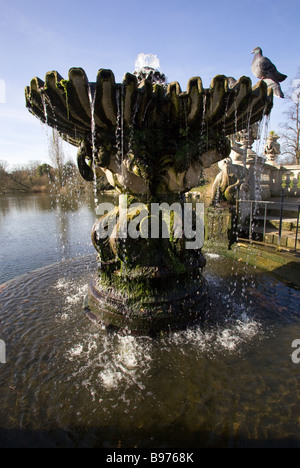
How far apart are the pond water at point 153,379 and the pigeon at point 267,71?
420 centimetres

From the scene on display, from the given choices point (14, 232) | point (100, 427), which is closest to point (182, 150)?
point (100, 427)

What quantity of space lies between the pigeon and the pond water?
4.20 meters

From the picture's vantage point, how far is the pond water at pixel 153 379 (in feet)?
6.04

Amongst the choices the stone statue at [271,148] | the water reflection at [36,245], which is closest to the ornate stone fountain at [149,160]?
the water reflection at [36,245]

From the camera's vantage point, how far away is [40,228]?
12094 mm

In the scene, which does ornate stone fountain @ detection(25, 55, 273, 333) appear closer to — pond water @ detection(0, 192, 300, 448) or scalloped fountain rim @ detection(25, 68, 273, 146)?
scalloped fountain rim @ detection(25, 68, 273, 146)

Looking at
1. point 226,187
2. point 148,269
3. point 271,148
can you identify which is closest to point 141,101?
point 148,269

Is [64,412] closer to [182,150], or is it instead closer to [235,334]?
[235,334]

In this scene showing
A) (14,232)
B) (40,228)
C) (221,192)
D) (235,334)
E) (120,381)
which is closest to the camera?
(120,381)

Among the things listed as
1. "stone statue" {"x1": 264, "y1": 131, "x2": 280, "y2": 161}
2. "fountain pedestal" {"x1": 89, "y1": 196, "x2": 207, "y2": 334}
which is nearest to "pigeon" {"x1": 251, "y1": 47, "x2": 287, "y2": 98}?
"fountain pedestal" {"x1": 89, "y1": 196, "x2": 207, "y2": 334}

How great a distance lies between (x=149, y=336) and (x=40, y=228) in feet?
34.9

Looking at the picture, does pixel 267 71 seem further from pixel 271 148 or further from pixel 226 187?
pixel 271 148

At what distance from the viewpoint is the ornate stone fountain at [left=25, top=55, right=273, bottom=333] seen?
280 centimetres

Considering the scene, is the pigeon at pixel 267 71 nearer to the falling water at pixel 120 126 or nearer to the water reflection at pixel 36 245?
the falling water at pixel 120 126
